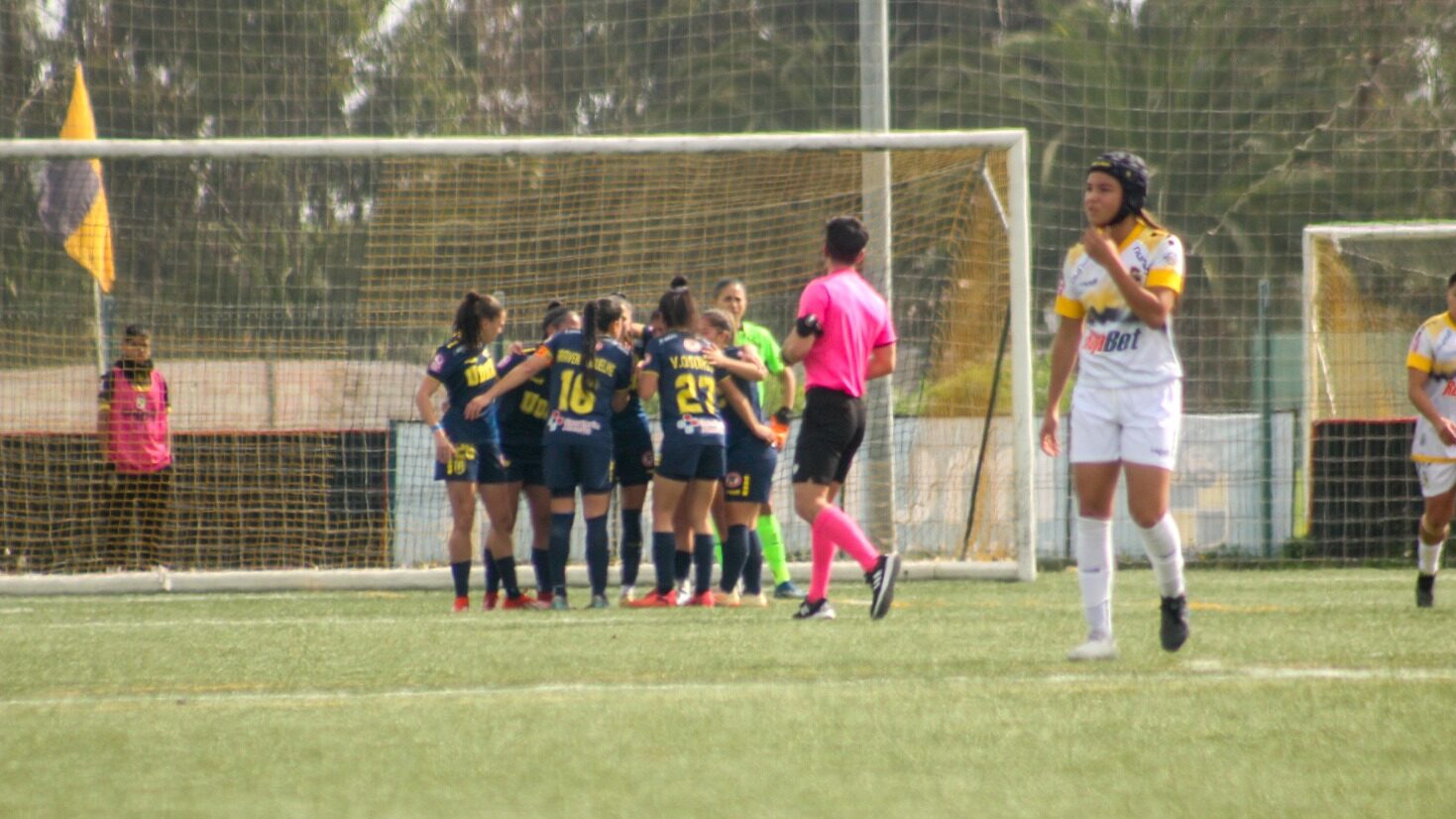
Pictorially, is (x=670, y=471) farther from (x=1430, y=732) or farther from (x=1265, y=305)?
(x=1265, y=305)

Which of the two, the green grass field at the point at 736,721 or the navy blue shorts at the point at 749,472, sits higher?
the navy blue shorts at the point at 749,472

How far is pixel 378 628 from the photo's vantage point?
28.0ft

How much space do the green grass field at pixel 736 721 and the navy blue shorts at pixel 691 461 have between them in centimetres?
192

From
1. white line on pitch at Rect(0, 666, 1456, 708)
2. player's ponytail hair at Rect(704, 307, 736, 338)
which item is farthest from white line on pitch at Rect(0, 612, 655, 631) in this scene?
white line on pitch at Rect(0, 666, 1456, 708)

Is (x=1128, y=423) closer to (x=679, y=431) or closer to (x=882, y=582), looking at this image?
(x=882, y=582)

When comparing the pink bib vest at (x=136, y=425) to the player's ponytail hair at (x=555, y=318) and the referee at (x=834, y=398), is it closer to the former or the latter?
the player's ponytail hair at (x=555, y=318)

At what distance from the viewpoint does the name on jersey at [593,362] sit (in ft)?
33.1

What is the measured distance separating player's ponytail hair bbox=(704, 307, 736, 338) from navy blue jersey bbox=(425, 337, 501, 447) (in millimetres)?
1208

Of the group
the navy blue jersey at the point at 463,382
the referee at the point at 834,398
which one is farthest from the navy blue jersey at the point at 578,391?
the referee at the point at 834,398

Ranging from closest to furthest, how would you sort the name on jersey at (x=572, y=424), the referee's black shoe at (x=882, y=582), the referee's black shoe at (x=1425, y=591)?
1. the referee's black shoe at (x=882, y=582)
2. the referee's black shoe at (x=1425, y=591)
3. the name on jersey at (x=572, y=424)

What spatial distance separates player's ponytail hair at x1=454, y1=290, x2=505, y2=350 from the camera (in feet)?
33.1

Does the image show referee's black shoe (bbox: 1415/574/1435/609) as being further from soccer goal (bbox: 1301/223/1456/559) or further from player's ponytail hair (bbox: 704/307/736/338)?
soccer goal (bbox: 1301/223/1456/559)

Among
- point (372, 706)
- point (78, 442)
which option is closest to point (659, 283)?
point (78, 442)

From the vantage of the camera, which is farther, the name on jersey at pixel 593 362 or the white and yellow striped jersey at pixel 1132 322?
the name on jersey at pixel 593 362
